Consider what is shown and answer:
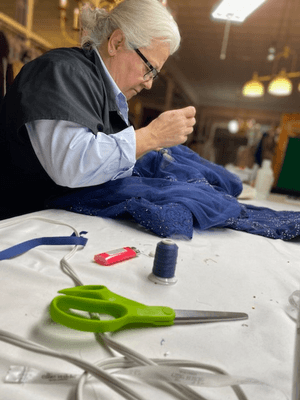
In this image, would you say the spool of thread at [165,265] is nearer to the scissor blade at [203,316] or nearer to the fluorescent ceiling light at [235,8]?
the scissor blade at [203,316]

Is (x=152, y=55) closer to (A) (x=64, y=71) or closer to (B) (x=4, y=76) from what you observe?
(A) (x=64, y=71)

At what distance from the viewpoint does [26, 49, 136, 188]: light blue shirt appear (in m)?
0.70

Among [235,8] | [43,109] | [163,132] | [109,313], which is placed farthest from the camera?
[235,8]

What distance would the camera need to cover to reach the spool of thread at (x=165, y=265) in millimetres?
474

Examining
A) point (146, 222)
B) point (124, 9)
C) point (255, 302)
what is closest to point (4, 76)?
point (124, 9)

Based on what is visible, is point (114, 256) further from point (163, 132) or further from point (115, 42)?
point (115, 42)

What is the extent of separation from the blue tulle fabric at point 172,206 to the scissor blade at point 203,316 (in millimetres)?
310

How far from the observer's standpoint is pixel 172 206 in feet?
2.47

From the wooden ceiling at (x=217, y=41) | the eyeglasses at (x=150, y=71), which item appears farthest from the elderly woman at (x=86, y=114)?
the wooden ceiling at (x=217, y=41)

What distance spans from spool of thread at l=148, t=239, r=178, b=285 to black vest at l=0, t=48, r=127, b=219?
37 cm

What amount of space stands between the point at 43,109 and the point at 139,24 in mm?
483

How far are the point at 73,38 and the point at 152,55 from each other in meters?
3.45

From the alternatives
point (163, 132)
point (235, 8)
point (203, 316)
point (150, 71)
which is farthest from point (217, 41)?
point (203, 316)

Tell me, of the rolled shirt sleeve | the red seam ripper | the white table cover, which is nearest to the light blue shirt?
the rolled shirt sleeve
